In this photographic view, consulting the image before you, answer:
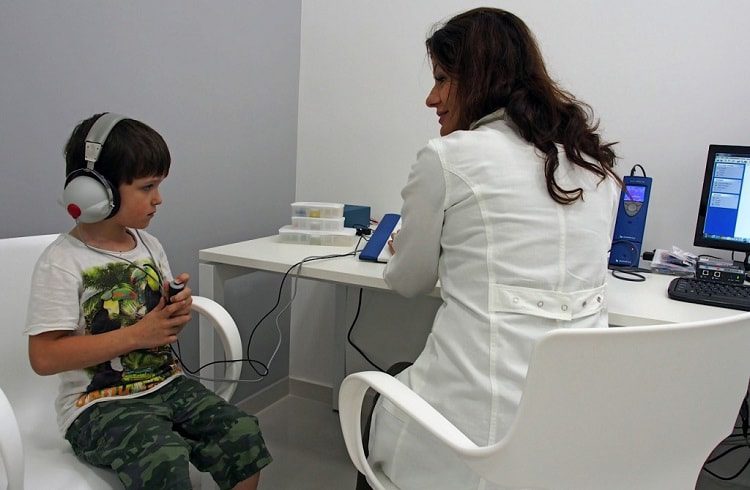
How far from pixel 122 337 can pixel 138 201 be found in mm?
256

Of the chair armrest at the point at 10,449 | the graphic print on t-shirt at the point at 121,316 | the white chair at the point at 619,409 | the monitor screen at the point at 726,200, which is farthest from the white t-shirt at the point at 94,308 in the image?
the monitor screen at the point at 726,200

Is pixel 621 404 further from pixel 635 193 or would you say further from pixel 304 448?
pixel 304 448

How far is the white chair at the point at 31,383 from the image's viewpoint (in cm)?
94

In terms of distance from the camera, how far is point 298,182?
2311 millimetres

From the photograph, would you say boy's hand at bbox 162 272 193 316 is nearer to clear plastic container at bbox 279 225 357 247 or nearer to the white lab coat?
the white lab coat

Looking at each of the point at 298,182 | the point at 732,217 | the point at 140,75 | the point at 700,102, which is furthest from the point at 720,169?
the point at 140,75

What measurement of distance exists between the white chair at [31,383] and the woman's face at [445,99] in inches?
25.2

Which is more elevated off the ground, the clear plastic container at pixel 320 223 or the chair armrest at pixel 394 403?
the clear plastic container at pixel 320 223

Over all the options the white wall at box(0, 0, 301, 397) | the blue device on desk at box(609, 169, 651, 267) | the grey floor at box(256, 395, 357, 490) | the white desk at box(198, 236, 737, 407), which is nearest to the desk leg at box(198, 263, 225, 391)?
the white desk at box(198, 236, 737, 407)

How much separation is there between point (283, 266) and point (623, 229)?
1.00 metres

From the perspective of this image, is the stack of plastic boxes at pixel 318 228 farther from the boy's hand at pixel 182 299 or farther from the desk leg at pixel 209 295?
the boy's hand at pixel 182 299

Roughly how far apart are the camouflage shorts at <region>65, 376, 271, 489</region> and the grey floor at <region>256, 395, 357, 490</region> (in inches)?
27.3

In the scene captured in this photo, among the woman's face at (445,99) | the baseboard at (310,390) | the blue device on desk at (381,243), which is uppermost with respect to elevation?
the woman's face at (445,99)

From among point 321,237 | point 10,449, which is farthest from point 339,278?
point 10,449
